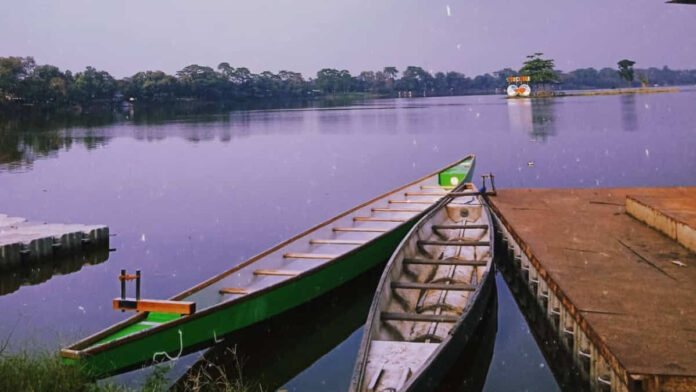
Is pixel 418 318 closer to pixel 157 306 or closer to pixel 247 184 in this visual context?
pixel 157 306

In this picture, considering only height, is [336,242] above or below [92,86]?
below

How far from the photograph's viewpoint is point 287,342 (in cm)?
1077

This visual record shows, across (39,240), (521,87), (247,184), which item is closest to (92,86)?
(521,87)

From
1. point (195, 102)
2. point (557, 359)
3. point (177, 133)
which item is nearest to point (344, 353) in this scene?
point (557, 359)

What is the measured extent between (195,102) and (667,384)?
636 feet

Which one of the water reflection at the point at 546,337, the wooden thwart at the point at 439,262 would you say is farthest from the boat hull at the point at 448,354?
the wooden thwart at the point at 439,262

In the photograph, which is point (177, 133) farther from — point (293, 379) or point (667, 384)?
point (667, 384)

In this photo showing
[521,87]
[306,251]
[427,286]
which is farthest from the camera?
[521,87]

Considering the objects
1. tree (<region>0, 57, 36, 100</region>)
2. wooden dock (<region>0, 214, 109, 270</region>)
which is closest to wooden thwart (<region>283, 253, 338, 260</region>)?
wooden dock (<region>0, 214, 109, 270</region>)

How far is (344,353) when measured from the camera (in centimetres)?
1070

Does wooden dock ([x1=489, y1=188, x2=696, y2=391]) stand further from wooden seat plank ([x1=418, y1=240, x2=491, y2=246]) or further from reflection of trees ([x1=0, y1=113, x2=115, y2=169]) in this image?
reflection of trees ([x1=0, y1=113, x2=115, y2=169])

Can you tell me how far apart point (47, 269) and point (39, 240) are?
794mm

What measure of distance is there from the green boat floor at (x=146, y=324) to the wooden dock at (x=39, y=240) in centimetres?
837

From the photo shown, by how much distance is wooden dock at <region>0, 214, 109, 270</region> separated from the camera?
1515 cm
